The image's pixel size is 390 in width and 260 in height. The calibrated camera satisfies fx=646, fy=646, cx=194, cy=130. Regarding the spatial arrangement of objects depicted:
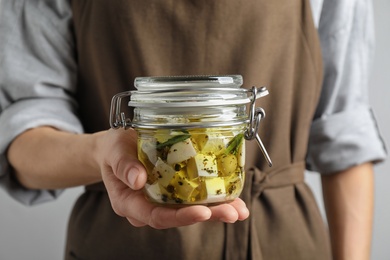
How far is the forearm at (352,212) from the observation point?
94 centimetres

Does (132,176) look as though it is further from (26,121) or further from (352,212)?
(352,212)

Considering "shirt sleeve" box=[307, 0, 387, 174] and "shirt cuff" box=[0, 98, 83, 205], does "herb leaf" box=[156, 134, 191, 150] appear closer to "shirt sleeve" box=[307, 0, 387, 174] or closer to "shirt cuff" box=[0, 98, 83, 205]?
"shirt cuff" box=[0, 98, 83, 205]

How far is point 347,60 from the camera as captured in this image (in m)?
0.96

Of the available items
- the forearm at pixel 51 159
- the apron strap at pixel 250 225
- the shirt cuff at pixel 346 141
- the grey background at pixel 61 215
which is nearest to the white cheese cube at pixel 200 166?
the forearm at pixel 51 159

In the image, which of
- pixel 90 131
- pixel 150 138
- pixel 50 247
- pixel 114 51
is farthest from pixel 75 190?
pixel 150 138

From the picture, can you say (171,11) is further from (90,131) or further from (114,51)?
(90,131)

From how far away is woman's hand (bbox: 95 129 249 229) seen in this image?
0.54 meters

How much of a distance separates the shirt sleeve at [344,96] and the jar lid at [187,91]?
409 millimetres

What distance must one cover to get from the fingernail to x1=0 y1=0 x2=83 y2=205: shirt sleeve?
354 mm

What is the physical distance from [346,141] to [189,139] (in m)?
0.46

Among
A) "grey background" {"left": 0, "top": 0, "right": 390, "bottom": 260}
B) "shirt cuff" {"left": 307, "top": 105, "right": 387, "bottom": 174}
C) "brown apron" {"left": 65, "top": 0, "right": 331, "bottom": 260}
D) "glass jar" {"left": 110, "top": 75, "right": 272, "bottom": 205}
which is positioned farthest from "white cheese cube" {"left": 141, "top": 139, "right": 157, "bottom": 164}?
"grey background" {"left": 0, "top": 0, "right": 390, "bottom": 260}

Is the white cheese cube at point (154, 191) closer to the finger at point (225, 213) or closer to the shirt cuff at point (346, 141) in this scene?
the finger at point (225, 213)

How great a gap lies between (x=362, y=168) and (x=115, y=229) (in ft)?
1.23

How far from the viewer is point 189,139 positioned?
0.55m
